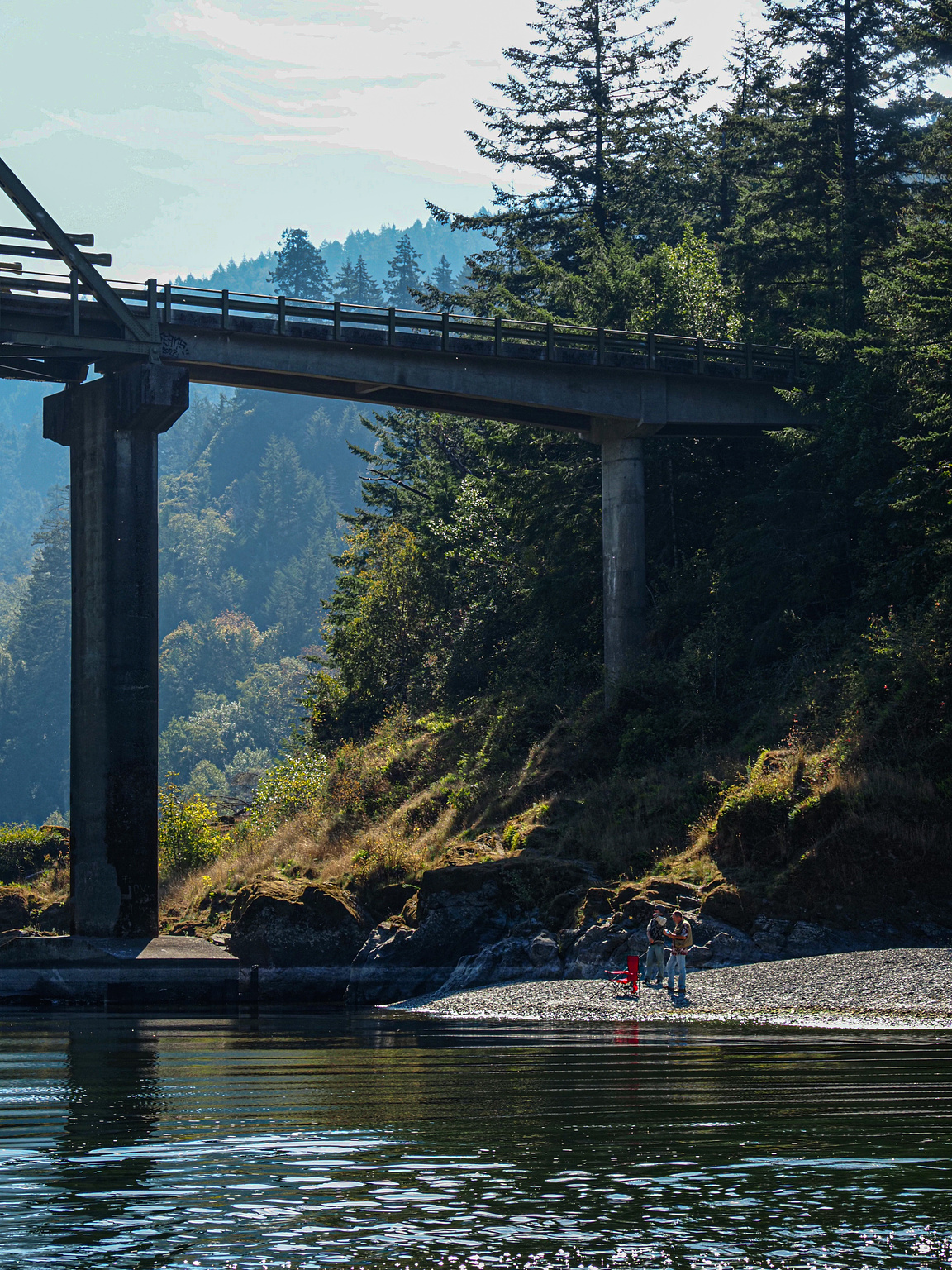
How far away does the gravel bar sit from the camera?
22.1 m

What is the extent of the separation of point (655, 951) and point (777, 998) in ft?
9.74

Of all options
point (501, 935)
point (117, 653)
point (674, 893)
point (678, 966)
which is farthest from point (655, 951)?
point (117, 653)

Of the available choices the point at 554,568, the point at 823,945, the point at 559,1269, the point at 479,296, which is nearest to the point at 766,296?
the point at 554,568

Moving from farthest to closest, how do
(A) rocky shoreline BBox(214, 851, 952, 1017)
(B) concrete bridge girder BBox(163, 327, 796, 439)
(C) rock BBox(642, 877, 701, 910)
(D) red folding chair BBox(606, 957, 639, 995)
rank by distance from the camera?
(B) concrete bridge girder BBox(163, 327, 796, 439) < (C) rock BBox(642, 877, 701, 910) < (A) rocky shoreline BBox(214, 851, 952, 1017) < (D) red folding chair BBox(606, 957, 639, 995)

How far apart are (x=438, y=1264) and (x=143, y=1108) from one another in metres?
6.54

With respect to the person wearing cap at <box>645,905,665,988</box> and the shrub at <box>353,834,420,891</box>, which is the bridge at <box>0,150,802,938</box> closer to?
the shrub at <box>353,834,420,891</box>

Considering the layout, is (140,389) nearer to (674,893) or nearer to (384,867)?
(384,867)

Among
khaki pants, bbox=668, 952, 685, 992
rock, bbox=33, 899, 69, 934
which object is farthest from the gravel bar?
rock, bbox=33, 899, 69, 934

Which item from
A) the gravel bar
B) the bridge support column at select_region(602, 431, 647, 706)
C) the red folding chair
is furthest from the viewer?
the bridge support column at select_region(602, 431, 647, 706)

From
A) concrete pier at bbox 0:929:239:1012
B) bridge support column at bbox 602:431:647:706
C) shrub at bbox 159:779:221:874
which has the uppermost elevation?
bridge support column at bbox 602:431:647:706

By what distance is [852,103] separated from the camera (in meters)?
47.6

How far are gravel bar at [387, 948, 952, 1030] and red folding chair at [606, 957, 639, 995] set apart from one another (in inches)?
5.3

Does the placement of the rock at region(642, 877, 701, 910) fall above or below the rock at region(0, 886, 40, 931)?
above

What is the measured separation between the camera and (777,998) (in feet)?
79.2
